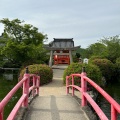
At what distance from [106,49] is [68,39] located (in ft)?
26.5

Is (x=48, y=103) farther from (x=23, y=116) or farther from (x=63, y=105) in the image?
(x=23, y=116)

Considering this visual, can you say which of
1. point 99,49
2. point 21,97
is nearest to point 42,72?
point 21,97

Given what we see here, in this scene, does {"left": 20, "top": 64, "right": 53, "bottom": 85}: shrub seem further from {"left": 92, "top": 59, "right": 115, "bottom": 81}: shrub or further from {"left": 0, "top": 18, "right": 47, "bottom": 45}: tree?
{"left": 0, "top": 18, "right": 47, "bottom": 45}: tree

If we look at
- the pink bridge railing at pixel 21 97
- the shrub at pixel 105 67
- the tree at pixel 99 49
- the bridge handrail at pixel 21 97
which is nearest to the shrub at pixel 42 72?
the shrub at pixel 105 67

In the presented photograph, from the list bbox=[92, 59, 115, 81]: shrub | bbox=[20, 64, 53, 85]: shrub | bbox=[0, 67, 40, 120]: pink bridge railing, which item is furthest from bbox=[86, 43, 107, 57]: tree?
bbox=[0, 67, 40, 120]: pink bridge railing

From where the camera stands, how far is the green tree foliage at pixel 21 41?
29.1 meters

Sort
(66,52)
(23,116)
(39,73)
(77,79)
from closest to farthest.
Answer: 1. (23,116)
2. (77,79)
3. (39,73)
4. (66,52)

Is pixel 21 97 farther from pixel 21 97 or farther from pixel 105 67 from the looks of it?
pixel 105 67

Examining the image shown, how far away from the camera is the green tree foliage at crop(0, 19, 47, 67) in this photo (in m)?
29.1

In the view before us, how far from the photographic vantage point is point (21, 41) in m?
30.8

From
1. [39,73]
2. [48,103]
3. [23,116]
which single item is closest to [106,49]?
[39,73]

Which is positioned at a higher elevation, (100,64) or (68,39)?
(68,39)

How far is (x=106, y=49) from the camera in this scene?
1284 inches

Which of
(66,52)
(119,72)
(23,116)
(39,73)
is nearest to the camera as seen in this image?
(23,116)
